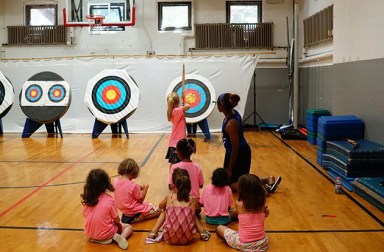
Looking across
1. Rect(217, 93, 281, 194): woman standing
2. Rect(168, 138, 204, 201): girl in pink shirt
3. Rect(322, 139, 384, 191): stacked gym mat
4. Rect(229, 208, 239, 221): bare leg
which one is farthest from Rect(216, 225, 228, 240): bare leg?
Rect(322, 139, 384, 191): stacked gym mat

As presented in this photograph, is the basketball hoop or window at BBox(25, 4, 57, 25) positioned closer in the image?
the basketball hoop

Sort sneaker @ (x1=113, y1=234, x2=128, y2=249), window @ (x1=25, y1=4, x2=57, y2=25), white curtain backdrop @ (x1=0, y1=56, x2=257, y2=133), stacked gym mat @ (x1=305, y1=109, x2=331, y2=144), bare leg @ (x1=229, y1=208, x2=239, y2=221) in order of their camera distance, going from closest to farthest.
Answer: sneaker @ (x1=113, y1=234, x2=128, y2=249)
bare leg @ (x1=229, y1=208, x2=239, y2=221)
stacked gym mat @ (x1=305, y1=109, x2=331, y2=144)
white curtain backdrop @ (x1=0, y1=56, x2=257, y2=133)
window @ (x1=25, y1=4, x2=57, y2=25)

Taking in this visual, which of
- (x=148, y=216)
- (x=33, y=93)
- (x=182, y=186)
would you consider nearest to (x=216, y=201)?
(x=182, y=186)

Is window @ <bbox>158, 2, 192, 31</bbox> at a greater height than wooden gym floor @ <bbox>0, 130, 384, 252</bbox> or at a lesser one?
greater

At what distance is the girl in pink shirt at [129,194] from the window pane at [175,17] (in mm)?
7686

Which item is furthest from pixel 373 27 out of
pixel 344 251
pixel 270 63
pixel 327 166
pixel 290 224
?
pixel 270 63

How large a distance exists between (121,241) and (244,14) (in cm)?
855

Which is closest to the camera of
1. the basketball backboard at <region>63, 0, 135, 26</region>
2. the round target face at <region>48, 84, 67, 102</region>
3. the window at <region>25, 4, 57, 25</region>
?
the round target face at <region>48, 84, 67, 102</region>

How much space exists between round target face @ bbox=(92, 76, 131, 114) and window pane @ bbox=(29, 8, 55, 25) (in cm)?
282

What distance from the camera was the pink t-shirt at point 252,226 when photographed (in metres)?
2.91

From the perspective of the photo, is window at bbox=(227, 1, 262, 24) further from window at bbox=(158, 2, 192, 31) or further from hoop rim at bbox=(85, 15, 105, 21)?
hoop rim at bbox=(85, 15, 105, 21)

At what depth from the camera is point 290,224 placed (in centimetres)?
357

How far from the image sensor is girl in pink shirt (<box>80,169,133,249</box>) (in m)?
3.07

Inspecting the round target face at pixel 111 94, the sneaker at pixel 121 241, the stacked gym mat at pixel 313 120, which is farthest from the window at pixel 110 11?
the sneaker at pixel 121 241
